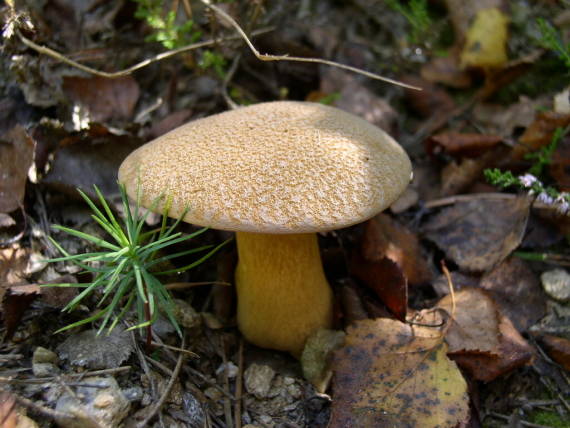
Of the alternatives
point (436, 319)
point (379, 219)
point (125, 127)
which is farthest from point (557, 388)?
point (125, 127)

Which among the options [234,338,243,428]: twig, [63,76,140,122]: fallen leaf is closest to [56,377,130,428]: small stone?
[234,338,243,428]: twig

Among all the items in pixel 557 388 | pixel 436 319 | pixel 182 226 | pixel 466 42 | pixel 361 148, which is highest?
pixel 361 148

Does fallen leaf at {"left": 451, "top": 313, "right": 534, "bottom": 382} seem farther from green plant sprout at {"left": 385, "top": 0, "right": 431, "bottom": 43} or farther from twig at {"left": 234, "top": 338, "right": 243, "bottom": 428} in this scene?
green plant sprout at {"left": 385, "top": 0, "right": 431, "bottom": 43}

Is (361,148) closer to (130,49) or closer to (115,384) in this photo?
(115,384)

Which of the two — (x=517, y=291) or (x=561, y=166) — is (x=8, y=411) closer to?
(x=517, y=291)

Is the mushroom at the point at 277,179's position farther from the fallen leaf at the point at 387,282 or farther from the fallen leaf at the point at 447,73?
the fallen leaf at the point at 447,73

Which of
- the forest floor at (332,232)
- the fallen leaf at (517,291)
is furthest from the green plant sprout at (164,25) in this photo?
the fallen leaf at (517,291)
